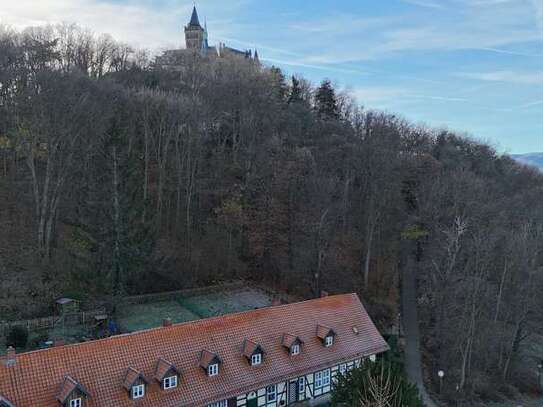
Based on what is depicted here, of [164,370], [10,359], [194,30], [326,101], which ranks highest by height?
[194,30]

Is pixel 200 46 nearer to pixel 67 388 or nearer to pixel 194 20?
pixel 194 20

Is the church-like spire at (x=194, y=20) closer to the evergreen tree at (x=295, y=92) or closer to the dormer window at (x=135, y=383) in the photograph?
the evergreen tree at (x=295, y=92)

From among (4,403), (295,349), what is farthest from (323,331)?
(4,403)

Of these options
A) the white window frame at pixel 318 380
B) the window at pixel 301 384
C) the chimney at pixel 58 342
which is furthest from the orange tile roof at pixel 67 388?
the white window frame at pixel 318 380

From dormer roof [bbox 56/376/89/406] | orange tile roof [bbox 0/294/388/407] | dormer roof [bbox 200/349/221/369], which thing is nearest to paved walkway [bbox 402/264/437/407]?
orange tile roof [bbox 0/294/388/407]

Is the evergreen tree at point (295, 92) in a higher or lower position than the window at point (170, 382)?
higher

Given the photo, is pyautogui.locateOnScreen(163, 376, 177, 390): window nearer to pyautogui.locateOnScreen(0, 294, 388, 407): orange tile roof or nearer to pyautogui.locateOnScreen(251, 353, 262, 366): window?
pyautogui.locateOnScreen(0, 294, 388, 407): orange tile roof
